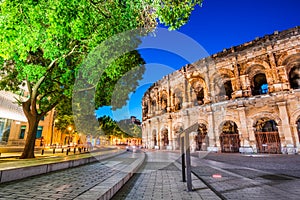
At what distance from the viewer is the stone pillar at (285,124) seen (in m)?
14.5

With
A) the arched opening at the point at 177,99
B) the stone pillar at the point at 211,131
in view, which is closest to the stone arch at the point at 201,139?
the stone pillar at the point at 211,131

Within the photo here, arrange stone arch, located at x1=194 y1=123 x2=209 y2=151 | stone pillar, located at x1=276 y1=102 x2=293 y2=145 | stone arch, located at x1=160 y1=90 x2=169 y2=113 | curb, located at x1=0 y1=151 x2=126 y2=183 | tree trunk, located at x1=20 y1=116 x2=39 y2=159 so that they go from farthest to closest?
1. stone arch, located at x1=160 y1=90 x2=169 y2=113
2. stone arch, located at x1=194 y1=123 x2=209 y2=151
3. stone pillar, located at x1=276 y1=102 x2=293 y2=145
4. tree trunk, located at x1=20 y1=116 x2=39 y2=159
5. curb, located at x1=0 y1=151 x2=126 y2=183

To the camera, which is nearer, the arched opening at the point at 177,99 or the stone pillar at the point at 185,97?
the stone pillar at the point at 185,97

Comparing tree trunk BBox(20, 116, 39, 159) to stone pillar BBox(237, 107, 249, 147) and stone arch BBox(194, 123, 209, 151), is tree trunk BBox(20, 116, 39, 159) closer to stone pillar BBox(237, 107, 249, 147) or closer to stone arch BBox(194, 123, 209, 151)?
stone arch BBox(194, 123, 209, 151)

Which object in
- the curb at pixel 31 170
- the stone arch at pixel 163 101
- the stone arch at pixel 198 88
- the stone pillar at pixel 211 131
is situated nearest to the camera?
the curb at pixel 31 170

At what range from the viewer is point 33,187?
139 inches

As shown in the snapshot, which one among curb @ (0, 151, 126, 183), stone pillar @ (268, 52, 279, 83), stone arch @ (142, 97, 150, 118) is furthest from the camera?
stone arch @ (142, 97, 150, 118)

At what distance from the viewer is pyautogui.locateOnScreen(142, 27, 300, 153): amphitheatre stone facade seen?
15.3m

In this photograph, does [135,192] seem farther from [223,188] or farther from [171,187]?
[223,188]

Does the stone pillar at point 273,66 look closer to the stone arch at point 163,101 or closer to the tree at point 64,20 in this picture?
the stone arch at point 163,101

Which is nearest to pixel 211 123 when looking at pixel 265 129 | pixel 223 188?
pixel 265 129

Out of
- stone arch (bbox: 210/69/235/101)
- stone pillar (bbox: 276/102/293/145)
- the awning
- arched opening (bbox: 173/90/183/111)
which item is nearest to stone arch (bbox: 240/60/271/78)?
stone arch (bbox: 210/69/235/101)

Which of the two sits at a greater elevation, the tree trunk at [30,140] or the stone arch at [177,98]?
the stone arch at [177,98]

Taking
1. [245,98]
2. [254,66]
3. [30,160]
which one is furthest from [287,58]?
[30,160]
